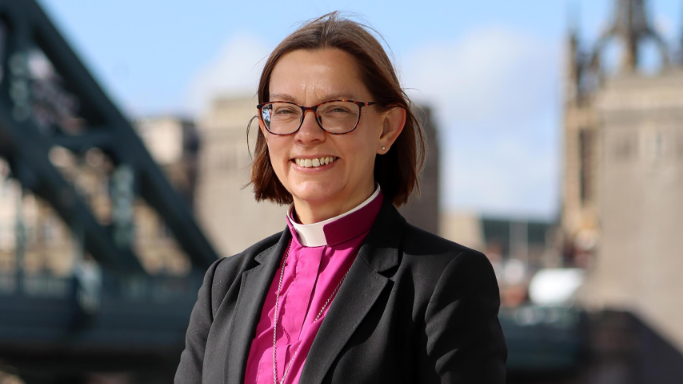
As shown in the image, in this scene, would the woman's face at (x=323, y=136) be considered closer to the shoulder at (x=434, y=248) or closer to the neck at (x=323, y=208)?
the neck at (x=323, y=208)

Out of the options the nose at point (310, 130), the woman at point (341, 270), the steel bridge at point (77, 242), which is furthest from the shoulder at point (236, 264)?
the steel bridge at point (77, 242)

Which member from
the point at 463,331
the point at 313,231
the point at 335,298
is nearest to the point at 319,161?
the point at 313,231

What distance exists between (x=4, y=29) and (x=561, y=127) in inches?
2244

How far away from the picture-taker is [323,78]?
192 cm

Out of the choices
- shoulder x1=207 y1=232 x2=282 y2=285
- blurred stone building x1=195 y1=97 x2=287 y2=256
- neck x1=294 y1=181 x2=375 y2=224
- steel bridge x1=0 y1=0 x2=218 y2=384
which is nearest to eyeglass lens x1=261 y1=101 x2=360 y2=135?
neck x1=294 y1=181 x2=375 y2=224

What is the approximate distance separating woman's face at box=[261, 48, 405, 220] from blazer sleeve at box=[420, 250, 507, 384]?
244mm

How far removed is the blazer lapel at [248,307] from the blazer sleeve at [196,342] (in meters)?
0.08

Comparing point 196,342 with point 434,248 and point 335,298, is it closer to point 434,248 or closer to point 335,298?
point 335,298

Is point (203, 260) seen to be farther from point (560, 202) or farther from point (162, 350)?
point (560, 202)

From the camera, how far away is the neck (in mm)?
1948

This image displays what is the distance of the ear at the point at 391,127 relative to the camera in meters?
2.00

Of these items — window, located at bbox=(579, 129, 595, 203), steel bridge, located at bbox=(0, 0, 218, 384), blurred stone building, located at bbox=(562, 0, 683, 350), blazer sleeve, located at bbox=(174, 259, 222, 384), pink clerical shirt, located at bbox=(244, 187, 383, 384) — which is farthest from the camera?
window, located at bbox=(579, 129, 595, 203)

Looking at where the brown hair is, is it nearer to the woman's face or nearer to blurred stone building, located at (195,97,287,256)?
the woman's face

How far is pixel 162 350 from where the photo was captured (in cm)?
2059
